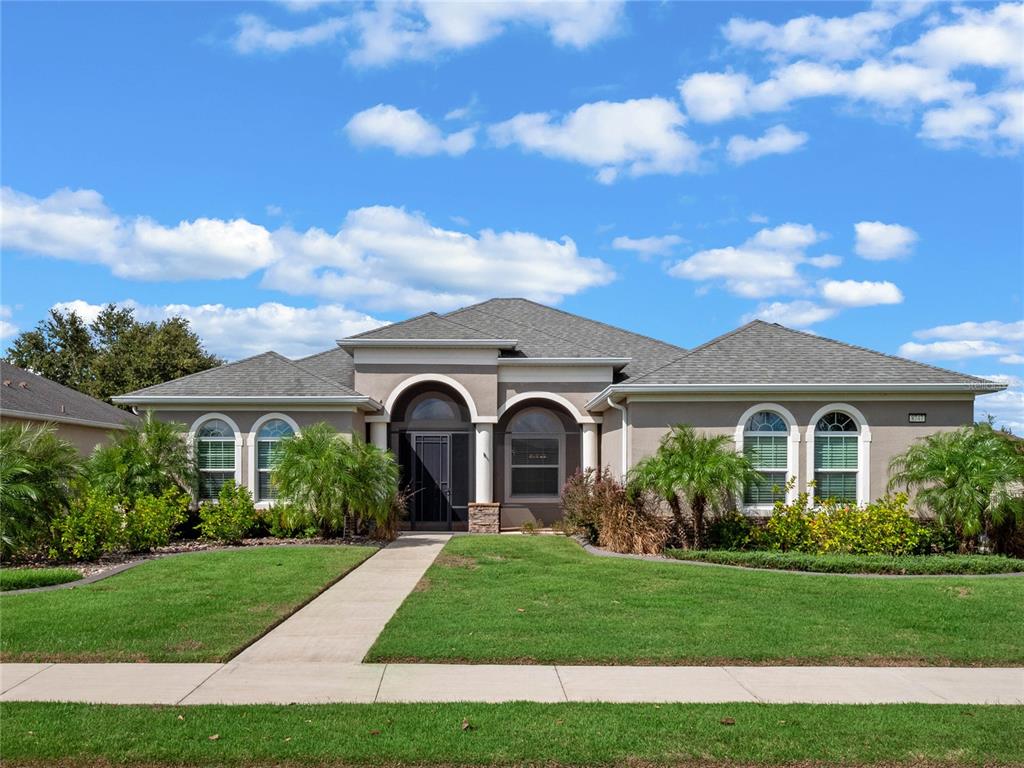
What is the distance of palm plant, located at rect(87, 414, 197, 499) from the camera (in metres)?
17.5

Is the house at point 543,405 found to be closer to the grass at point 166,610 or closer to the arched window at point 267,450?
the arched window at point 267,450

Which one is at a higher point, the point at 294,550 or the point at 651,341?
the point at 651,341

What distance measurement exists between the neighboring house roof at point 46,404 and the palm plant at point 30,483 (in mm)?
5976

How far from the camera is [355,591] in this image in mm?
12188

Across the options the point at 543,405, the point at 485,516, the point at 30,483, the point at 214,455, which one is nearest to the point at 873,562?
the point at 485,516

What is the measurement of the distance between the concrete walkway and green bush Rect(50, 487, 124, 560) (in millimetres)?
7034

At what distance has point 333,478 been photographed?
56.1 ft

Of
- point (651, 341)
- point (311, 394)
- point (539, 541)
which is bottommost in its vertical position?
point (539, 541)

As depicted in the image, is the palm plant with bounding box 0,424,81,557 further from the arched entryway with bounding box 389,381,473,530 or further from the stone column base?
the stone column base

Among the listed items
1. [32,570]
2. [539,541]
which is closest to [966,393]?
[539,541]

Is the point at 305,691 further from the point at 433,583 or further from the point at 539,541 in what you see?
the point at 539,541

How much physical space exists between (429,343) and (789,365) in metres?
8.24

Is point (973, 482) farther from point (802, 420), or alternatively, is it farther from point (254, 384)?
point (254, 384)

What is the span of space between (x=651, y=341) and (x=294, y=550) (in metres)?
12.9
